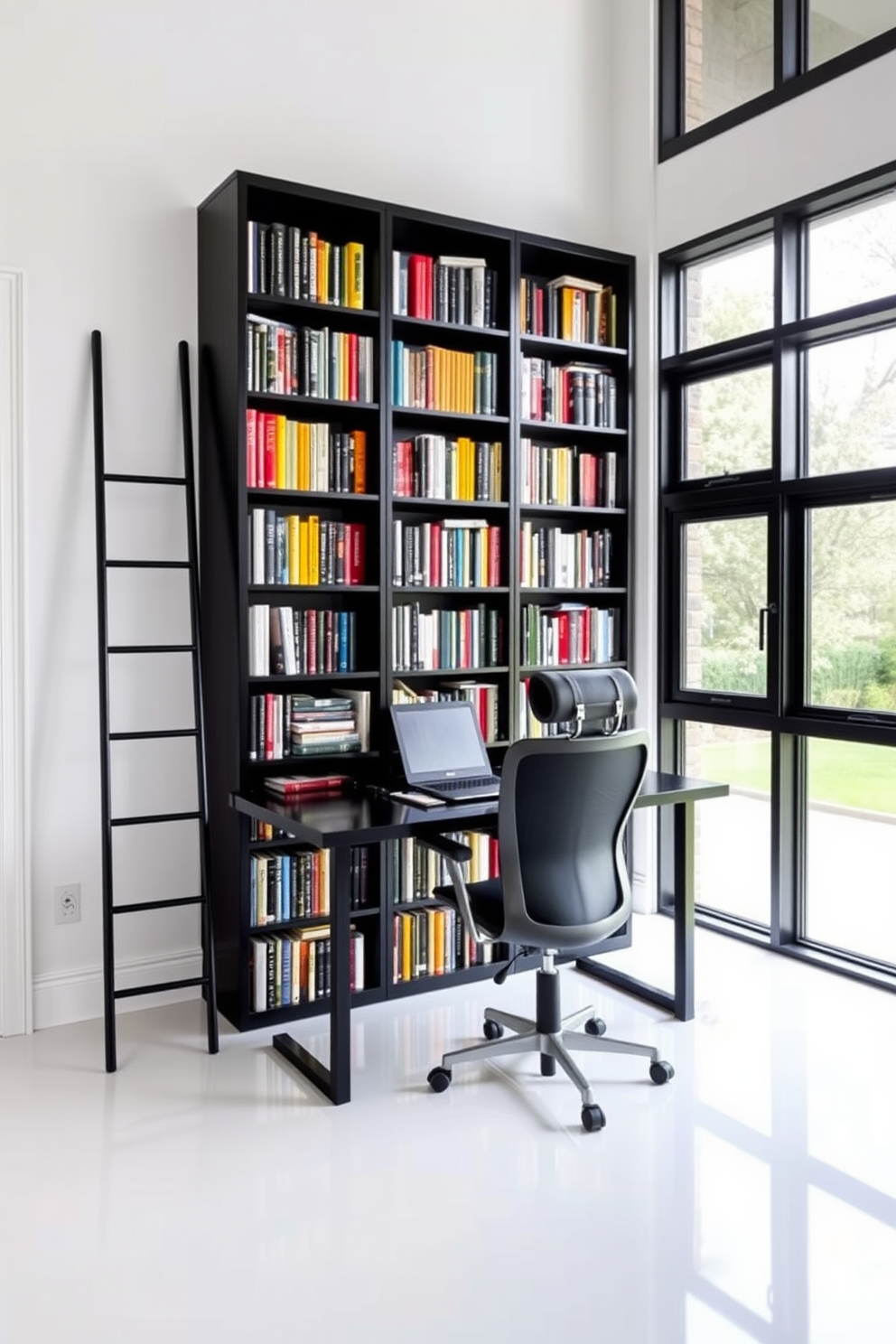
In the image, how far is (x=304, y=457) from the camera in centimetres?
350

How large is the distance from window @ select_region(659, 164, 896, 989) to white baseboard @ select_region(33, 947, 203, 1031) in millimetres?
2179

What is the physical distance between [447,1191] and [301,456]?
225cm

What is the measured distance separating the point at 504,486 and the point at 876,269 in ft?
4.89

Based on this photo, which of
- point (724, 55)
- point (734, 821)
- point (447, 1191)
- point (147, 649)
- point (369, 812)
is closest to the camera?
point (447, 1191)

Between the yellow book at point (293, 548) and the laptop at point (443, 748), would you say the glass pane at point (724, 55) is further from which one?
the laptop at point (443, 748)

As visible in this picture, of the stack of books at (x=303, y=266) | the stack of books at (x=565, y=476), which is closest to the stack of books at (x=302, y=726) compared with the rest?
the stack of books at (x=565, y=476)

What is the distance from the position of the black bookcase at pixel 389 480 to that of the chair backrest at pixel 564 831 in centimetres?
94

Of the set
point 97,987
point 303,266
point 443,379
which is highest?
point 303,266

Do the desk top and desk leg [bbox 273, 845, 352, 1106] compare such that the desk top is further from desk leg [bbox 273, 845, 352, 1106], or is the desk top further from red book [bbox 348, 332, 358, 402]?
red book [bbox 348, 332, 358, 402]

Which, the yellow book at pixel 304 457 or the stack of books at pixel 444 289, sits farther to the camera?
the stack of books at pixel 444 289

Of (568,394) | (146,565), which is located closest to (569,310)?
(568,394)

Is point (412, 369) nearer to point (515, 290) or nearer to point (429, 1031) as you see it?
point (515, 290)

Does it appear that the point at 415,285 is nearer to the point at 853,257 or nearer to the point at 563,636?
the point at 563,636

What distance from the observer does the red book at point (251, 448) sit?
336 centimetres
